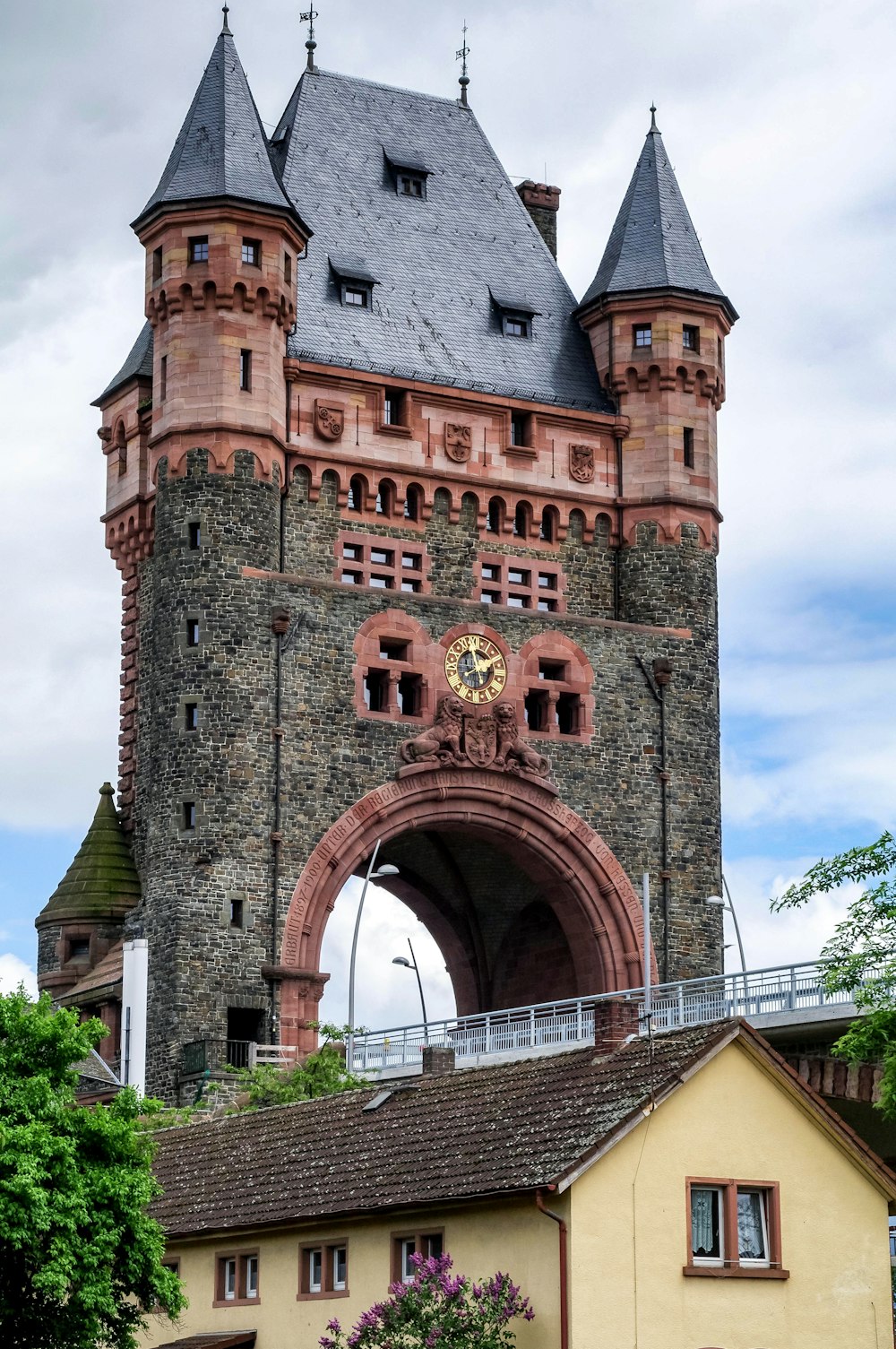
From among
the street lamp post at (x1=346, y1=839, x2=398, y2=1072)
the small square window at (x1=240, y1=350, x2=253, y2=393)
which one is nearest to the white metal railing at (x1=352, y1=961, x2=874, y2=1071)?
the street lamp post at (x1=346, y1=839, x2=398, y2=1072)

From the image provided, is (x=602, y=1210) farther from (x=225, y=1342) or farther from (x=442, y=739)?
(x=442, y=739)

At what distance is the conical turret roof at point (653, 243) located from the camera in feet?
277

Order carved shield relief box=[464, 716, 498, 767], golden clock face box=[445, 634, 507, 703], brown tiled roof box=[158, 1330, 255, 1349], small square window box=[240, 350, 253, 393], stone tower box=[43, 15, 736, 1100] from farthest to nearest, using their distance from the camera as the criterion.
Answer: golden clock face box=[445, 634, 507, 703], carved shield relief box=[464, 716, 498, 767], small square window box=[240, 350, 253, 393], stone tower box=[43, 15, 736, 1100], brown tiled roof box=[158, 1330, 255, 1349]

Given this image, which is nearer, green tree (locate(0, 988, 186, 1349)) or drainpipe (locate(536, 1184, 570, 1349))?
drainpipe (locate(536, 1184, 570, 1349))

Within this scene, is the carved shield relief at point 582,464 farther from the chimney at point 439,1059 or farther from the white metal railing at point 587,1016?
the chimney at point 439,1059

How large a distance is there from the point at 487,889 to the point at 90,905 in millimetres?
14565

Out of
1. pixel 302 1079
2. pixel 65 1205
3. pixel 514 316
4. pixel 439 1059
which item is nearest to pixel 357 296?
pixel 514 316

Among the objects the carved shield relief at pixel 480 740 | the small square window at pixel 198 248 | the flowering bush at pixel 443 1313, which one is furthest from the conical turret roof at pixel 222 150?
the flowering bush at pixel 443 1313

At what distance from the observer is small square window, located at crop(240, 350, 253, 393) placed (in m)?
77.2

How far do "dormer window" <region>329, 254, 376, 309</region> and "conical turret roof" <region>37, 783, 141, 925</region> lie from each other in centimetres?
1696

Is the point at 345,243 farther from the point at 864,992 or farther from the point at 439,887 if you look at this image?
the point at 864,992

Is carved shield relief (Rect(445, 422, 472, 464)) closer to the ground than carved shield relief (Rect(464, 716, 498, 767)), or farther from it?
farther from it

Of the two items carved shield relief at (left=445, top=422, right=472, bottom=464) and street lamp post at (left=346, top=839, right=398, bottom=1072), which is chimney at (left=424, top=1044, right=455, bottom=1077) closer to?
street lamp post at (left=346, top=839, right=398, bottom=1072)

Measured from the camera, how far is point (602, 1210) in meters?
35.0
